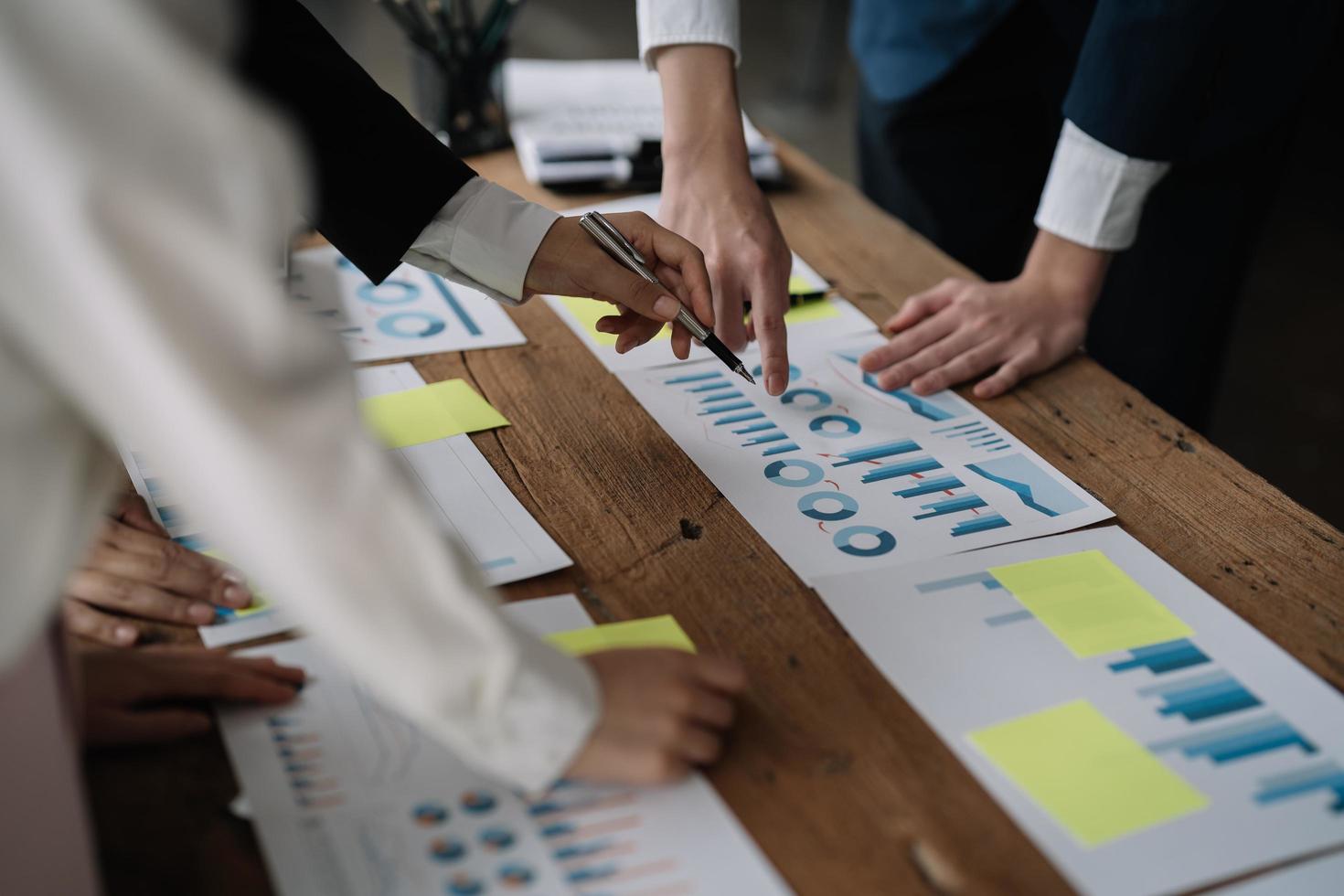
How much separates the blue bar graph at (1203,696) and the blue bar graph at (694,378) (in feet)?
1.75

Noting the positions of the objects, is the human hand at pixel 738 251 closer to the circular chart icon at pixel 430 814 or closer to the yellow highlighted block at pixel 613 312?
the yellow highlighted block at pixel 613 312

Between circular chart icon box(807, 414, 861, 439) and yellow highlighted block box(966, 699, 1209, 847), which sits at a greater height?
circular chart icon box(807, 414, 861, 439)

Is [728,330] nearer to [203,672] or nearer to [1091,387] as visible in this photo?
[1091,387]

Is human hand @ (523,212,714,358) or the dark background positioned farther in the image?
the dark background

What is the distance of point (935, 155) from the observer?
5.79ft

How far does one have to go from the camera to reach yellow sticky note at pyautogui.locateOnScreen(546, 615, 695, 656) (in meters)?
0.78

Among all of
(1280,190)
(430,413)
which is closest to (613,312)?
(430,413)

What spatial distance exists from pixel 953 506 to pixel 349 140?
24.5 inches

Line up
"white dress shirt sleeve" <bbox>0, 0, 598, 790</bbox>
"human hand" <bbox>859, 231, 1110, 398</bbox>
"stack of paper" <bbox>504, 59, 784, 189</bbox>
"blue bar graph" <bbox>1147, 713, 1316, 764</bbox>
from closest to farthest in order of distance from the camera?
"white dress shirt sleeve" <bbox>0, 0, 598, 790</bbox> < "blue bar graph" <bbox>1147, 713, 1316, 764</bbox> < "human hand" <bbox>859, 231, 1110, 398</bbox> < "stack of paper" <bbox>504, 59, 784, 189</bbox>

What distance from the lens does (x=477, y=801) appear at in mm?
672

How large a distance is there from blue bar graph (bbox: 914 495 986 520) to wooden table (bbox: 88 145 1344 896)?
0.38ft

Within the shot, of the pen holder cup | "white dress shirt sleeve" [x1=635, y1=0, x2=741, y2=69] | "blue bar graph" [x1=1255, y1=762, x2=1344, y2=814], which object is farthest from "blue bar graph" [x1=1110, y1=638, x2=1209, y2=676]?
the pen holder cup

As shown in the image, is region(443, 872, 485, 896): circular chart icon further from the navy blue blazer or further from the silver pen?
the navy blue blazer

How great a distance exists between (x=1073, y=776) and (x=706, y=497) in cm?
38
